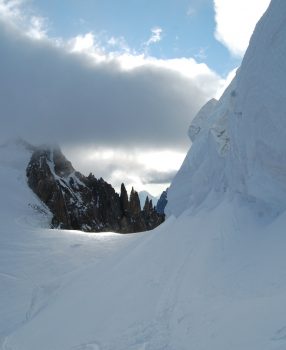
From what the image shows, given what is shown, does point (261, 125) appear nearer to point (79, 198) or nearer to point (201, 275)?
point (201, 275)

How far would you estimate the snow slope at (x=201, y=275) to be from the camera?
32.9ft

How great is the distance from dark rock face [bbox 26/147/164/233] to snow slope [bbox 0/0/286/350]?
52.8 meters

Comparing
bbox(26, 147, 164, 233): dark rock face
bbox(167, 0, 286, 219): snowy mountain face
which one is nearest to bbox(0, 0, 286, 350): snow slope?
bbox(167, 0, 286, 219): snowy mountain face

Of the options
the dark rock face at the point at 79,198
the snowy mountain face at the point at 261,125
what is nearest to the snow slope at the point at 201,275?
the snowy mountain face at the point at 261,125

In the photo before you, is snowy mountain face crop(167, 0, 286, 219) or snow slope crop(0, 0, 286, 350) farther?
snowy mountain face crop(167, 0, 286, 219)

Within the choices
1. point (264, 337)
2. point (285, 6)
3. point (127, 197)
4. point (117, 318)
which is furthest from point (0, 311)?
point (127, 197)

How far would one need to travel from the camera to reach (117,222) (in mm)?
102062

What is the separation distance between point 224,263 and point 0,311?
400 inches

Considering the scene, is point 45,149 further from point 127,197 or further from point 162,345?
point 162,345

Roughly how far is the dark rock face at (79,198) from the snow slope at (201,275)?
5284 centimetres

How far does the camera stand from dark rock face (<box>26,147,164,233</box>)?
79.7 meters

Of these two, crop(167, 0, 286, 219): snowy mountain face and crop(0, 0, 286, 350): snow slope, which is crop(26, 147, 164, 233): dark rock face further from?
crop(167, 0, 286, 219): snowy mountain face

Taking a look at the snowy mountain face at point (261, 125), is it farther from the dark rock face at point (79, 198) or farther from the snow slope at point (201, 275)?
the dark rock face at point (79, 198)

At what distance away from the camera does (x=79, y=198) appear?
94.3 meters
